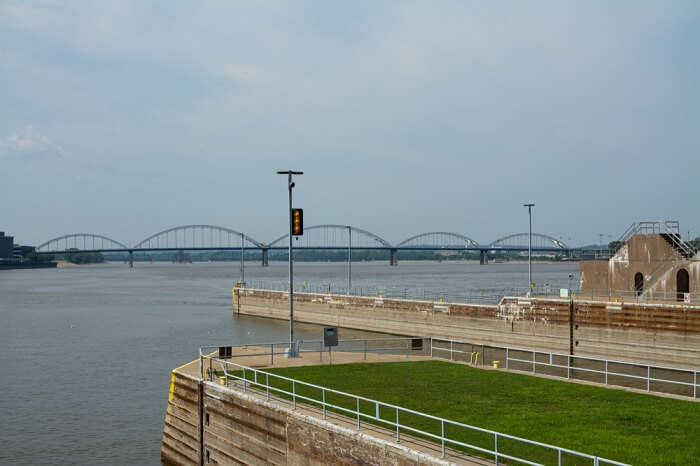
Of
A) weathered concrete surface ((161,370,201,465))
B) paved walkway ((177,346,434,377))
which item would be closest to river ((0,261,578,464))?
weathered concrete surface ((161,370,201,465))

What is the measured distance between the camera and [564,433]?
1694cm

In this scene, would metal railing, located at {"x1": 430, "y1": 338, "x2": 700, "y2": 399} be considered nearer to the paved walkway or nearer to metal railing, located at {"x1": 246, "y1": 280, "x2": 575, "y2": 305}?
the paved walkway

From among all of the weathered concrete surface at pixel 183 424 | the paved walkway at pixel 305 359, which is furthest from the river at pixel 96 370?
the paved walkway at pixel 305 359

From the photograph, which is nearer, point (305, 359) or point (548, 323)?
point (305, 359)

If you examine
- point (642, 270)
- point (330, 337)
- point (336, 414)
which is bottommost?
point (336, 414)

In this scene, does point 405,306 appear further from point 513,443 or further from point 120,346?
point 513,443

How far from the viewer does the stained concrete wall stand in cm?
4495

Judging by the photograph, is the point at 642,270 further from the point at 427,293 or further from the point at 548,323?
the point at 427,293

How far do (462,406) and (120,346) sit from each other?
125 ft

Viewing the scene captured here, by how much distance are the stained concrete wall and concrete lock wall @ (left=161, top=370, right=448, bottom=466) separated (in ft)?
99.6

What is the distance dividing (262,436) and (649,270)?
1388 inches

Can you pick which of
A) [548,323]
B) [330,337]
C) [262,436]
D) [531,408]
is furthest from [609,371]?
[262,436]

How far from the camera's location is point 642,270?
47.7m

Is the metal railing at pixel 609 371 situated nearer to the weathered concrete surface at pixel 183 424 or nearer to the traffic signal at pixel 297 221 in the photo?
the traffic signal at pixel 297 221
